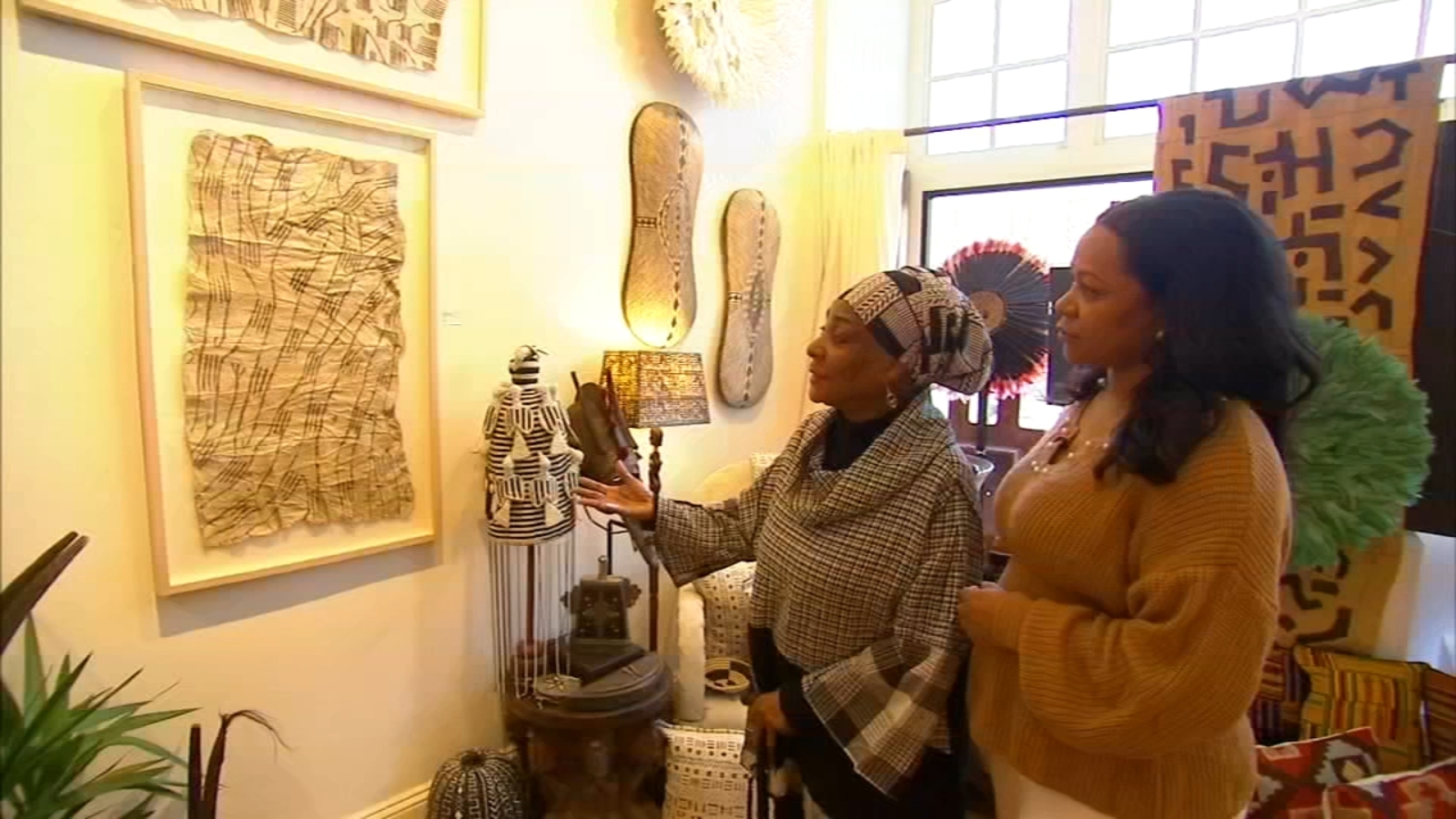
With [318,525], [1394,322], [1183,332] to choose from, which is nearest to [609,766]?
[318,525]

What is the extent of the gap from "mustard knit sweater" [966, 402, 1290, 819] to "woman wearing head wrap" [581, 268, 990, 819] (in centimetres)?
8

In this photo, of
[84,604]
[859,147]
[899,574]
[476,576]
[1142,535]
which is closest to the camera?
[1142,535]

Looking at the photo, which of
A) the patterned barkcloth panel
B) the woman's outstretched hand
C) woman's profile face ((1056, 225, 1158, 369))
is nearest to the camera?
woman's profile face ((1056, 225, 1158, 369))

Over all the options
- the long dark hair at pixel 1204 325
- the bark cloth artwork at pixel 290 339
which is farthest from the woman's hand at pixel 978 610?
the bark cloth artwork at pixel 290 339

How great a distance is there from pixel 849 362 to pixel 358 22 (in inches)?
45.1

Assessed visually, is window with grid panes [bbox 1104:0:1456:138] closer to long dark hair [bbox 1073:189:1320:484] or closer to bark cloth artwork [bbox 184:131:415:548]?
long dark hair [bbox 1073:189:1320:484]

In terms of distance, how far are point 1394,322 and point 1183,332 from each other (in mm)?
1000

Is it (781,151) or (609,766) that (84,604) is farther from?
(781,151)

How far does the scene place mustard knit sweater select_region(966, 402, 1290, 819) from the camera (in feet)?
2.69

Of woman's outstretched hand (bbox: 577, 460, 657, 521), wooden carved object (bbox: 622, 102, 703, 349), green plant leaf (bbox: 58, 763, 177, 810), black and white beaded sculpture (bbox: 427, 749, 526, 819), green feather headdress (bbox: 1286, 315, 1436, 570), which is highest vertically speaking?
wooden carved object (bbox: 622, 102, 703, 349)

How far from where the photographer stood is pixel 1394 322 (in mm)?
1533

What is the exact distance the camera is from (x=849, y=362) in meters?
1.14

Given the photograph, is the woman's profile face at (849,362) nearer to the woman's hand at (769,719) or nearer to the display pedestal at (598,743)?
the woman's hand at (769,719)

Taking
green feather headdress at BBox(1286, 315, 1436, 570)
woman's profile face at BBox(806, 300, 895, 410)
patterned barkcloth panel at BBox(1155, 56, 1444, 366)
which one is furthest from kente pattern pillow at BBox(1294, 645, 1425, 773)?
woman's profile face at BBox(806, 300, 895, 410)
